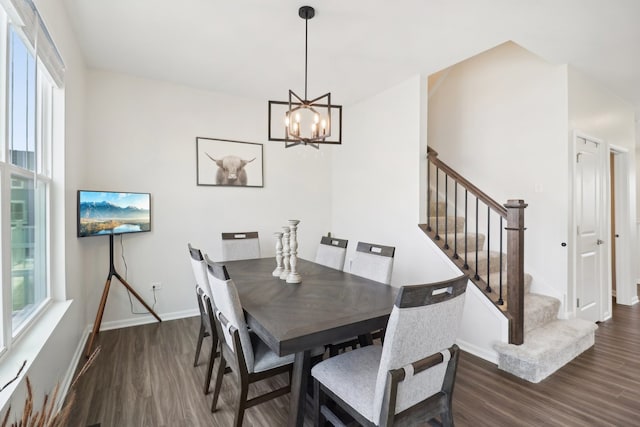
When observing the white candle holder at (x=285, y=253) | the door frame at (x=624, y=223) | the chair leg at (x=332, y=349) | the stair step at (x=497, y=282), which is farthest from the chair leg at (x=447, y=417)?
the door frame at (x=624, y=223)

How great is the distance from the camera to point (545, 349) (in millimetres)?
2502

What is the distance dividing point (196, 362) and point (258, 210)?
2122 mm

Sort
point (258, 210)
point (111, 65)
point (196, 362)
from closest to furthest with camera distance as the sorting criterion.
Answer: point (196, 362) < point (111, 65) < point (258, 210)

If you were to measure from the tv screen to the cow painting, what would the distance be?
2.91 feet

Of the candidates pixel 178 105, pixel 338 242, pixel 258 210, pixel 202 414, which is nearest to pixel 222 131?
pixel 178 105

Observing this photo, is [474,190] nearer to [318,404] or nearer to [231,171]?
[318,404]

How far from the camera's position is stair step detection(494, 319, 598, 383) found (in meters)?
2.39

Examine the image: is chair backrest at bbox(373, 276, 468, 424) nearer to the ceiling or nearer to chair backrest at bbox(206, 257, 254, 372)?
chair backrest at bbox(206, 257, 254, 372)

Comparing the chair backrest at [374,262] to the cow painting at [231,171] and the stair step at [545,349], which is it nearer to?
the stair step at [545,349]

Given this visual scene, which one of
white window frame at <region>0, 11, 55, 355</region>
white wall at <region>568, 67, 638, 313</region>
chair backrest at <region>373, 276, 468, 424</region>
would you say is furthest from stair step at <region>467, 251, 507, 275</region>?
white window frame at <region>0, 11, 55, 355</region>

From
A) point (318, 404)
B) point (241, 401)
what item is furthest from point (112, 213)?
point (318, 404)

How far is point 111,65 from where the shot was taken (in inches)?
129

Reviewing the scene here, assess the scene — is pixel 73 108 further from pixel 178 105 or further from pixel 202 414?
pixel 202 414

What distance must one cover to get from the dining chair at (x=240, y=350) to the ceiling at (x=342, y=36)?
6.58ft
